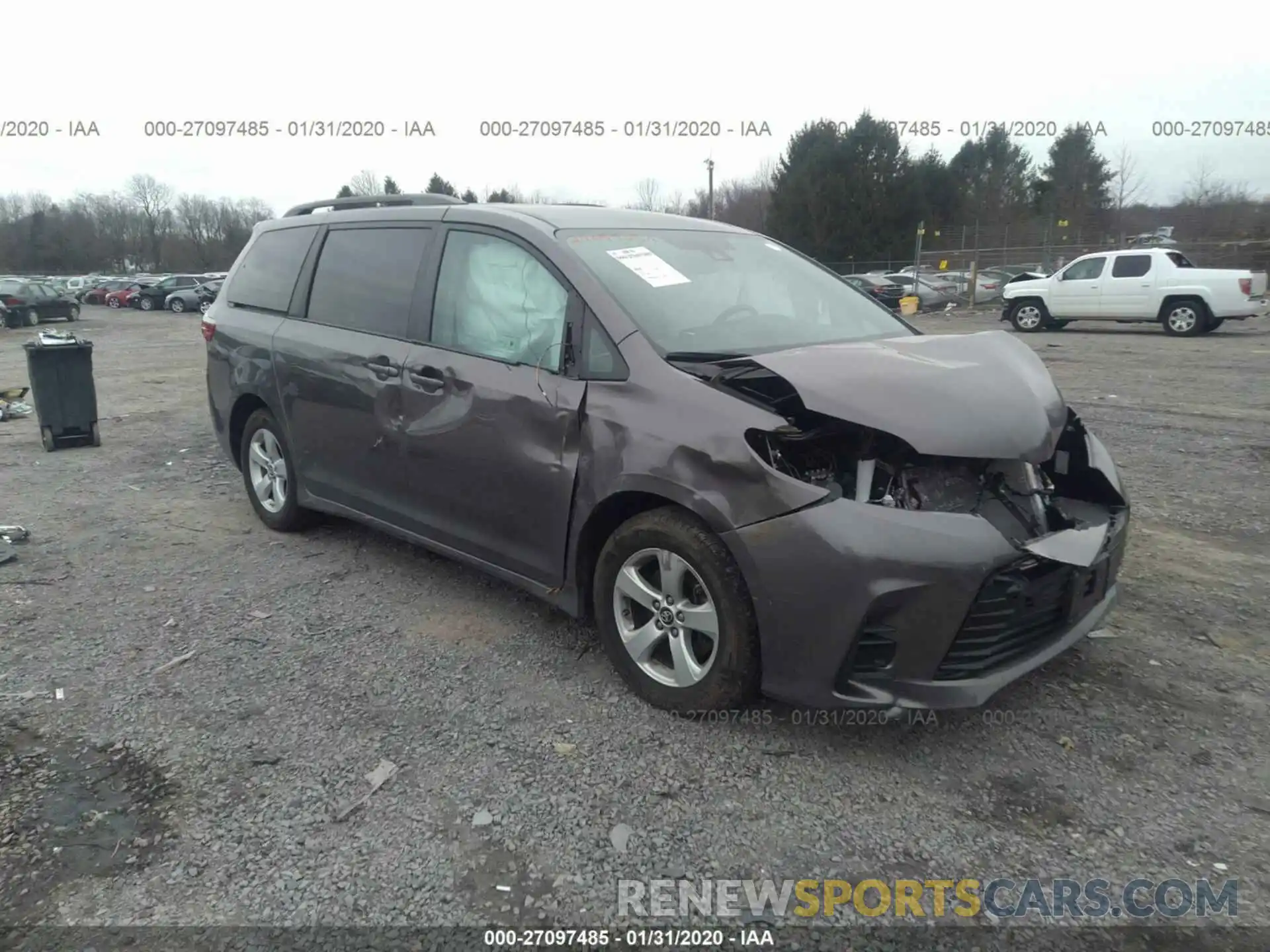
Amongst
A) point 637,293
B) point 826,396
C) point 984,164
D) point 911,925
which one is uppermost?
point 984,164

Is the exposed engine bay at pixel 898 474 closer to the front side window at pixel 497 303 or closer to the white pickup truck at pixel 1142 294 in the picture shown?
the front side window at pixel 497 303

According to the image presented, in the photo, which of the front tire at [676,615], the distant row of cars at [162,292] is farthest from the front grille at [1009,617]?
the distant row of cars at [162,292]

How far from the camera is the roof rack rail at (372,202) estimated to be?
15.2 ft

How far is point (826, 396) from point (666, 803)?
4.50 feet

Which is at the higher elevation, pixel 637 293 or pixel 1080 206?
pixel 1080 206

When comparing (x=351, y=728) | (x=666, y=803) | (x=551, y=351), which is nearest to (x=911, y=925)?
(x=666, y=803)

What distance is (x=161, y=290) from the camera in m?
40.3

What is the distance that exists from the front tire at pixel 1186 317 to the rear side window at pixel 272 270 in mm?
17346

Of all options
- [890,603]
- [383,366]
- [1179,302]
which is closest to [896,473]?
[890,603]

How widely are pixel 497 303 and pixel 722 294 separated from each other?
963 millimetres

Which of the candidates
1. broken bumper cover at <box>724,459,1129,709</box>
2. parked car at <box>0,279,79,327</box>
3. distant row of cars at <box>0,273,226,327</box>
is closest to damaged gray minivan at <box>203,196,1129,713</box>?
broken bumper cover at <box>724,459,1129,709</box>

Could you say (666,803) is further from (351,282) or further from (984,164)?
(984,164)

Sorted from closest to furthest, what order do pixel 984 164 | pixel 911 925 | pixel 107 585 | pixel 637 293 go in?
1. pixel 911 925
2. pixel 637 293
3. pixel 107 585
4. pixel 984 164

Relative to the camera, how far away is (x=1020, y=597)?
2775 millimetres
